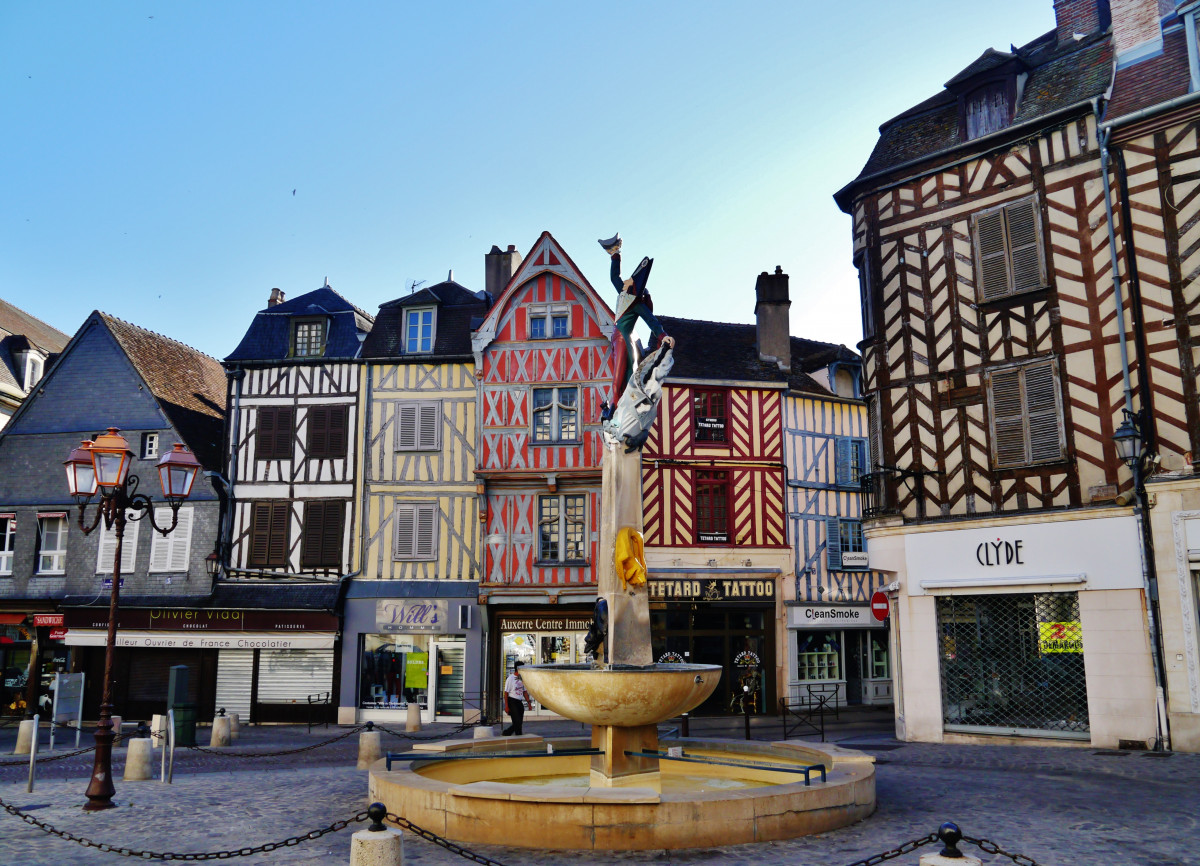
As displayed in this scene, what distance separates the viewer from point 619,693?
836cm

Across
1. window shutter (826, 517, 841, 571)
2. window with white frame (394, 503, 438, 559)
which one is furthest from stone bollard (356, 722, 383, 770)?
window shutter (826, 517, 841, 571)

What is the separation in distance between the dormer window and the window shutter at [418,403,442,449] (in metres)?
3.12

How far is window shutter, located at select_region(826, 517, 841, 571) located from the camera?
2434 cm

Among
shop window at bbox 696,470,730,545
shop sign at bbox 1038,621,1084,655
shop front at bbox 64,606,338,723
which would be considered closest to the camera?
shop sign at bbox 1038,621,1084,655

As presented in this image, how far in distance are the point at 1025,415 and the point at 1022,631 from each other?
3248 mm

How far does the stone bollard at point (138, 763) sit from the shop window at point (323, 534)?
35.1 ft

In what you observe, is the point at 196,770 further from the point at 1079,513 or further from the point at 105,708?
the point at 1079,513

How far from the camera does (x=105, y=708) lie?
32.6 feet

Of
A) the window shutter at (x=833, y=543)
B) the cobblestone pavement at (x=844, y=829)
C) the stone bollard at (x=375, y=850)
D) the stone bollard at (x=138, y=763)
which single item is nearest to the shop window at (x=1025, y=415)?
the cobblestone pavement at (x=844, y=829)

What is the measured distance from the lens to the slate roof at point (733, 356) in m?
24.1

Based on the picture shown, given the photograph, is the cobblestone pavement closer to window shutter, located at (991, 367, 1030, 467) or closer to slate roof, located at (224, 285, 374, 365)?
window shutter, located at (991, 367, 1030, 467)

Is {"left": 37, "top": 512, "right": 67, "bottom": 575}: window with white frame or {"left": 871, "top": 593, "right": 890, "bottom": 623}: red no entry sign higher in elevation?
{"left": 37, "top": 512, "right": 67, "bottom": 575}: window with white frame

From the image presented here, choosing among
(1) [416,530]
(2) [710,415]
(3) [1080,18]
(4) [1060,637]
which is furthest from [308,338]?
(4) [1060,637]

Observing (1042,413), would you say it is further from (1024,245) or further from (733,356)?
(733,356)
